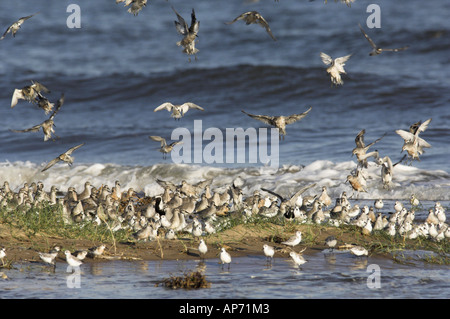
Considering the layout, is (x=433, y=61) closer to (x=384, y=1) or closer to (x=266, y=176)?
(x=384, y=1)

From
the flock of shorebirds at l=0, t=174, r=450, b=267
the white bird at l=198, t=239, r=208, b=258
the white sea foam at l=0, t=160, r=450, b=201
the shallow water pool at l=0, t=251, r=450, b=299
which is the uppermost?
the white sea foam at l=0, t=160, r=450, b=201

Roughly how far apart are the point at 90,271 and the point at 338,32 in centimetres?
2805

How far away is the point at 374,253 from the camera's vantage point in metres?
9.88

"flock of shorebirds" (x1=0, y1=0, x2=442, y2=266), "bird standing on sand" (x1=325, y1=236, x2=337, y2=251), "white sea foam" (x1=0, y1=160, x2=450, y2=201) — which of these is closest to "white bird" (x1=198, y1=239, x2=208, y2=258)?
"flock of shorebirds" (x1=0, y1=0, x2=442, y2=266)

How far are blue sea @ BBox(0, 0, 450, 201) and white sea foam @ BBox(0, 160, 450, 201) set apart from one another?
5 centimetres

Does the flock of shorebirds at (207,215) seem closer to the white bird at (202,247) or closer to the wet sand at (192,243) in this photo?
the wet sand at (192,243)

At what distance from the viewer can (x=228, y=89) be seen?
29375 millimetres

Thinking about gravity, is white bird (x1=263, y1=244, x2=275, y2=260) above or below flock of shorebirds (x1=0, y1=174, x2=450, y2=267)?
below

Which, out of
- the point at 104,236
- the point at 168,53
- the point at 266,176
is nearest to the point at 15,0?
the point at 168,53

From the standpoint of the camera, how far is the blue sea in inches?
742

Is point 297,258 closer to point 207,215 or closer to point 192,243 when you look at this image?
point 192,243

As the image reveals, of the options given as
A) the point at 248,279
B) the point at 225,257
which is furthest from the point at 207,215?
the point at 248,279

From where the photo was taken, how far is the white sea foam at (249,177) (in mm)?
16375

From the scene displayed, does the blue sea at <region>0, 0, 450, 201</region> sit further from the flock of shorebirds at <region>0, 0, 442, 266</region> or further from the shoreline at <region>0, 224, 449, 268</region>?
the shoreline at <region>0, 224, 449, 268</region>
